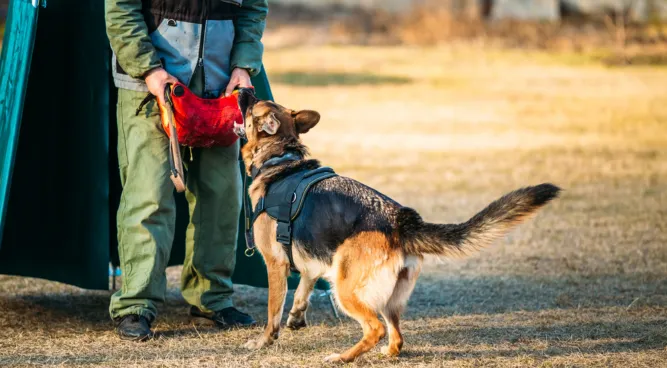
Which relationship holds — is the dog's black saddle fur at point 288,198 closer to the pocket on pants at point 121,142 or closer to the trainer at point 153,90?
the trainer at point 153,90

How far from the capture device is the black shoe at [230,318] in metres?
6.17

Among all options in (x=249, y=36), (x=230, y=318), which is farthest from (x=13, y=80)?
(x=230, y=318)

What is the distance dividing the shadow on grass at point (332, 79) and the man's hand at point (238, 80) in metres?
15.9

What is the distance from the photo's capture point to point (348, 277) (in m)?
5.09

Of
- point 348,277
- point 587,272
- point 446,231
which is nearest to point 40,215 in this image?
point 348,277

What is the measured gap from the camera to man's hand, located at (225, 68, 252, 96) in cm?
590

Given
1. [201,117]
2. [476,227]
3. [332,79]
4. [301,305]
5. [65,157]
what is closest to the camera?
[476,227]

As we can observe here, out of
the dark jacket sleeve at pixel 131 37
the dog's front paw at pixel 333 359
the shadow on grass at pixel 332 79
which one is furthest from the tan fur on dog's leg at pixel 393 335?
the shadow on grass at pixel 332 79

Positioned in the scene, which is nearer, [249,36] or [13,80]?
[13,80]

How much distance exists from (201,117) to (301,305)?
1.35 meters

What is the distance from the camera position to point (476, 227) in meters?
4.94

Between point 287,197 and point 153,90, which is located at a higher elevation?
point 153,90

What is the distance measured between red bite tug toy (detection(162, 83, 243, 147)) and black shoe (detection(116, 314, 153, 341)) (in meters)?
1.11

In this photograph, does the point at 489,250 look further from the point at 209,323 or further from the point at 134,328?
the point at 134,328
